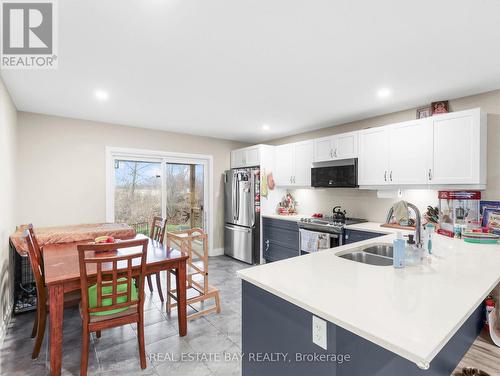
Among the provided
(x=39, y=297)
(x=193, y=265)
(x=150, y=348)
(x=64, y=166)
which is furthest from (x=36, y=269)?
(x=64, y=166)

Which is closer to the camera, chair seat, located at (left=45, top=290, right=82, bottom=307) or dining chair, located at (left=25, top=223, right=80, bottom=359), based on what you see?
dining chair, located at (left=25, top=223, right=80, bottom=359)

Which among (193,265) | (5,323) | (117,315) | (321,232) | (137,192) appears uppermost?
(137,192)

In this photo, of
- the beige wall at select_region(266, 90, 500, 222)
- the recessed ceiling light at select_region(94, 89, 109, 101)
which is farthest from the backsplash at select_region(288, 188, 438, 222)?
the recessed ceiling light at select_region(94, 89, 109, 101)

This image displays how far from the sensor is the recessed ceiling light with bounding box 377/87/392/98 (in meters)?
2.84

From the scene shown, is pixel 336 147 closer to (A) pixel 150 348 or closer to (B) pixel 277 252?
(B) pixel 277 252

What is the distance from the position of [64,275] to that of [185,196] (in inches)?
126

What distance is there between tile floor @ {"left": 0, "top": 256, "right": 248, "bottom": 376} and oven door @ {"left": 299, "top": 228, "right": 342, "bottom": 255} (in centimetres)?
152

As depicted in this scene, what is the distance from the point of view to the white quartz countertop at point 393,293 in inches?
36.9

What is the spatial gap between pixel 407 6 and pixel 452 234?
223 centimetres

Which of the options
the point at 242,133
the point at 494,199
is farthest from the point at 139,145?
the point at 494,199

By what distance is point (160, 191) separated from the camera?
15.7ft

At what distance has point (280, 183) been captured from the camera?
4969 millimetres

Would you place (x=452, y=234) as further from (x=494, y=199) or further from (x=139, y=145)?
(x=139, y=145)

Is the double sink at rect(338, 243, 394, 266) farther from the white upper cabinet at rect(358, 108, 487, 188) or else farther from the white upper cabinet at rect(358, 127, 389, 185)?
the white upper cabinet at rect(358, 127, 389, 185)
